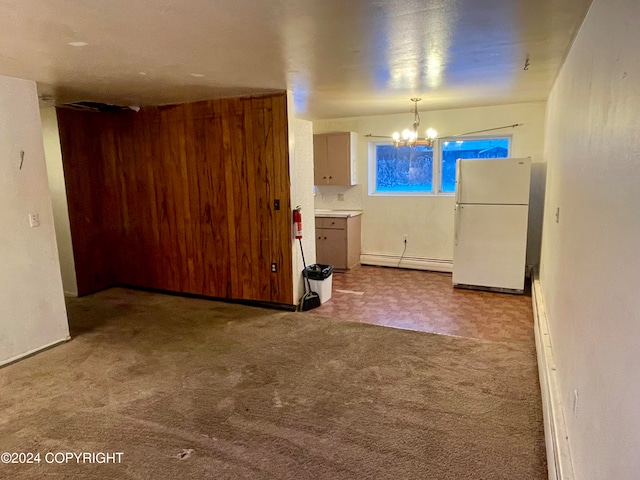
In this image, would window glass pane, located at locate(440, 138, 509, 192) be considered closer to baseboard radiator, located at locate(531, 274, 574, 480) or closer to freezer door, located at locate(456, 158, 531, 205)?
freezer door, located at locate(456, 158, 531, 205)

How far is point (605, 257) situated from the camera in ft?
4.40

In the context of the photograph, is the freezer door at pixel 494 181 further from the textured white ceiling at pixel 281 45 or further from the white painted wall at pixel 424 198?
the textured white ceiling at pixel 281 45

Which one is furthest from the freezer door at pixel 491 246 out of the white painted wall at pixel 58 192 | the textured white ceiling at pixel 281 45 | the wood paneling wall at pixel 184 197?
the white painted wall at pixel 58 192

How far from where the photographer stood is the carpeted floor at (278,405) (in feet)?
6.47

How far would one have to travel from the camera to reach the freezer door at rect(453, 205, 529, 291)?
4.60 metres

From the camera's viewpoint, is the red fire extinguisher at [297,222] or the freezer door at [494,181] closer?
the red fire extinguisher at [297,222]

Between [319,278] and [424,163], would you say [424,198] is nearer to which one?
[424,163]

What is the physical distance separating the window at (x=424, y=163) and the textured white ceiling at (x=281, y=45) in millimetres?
1518

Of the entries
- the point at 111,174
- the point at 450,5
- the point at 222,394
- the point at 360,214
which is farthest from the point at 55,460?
the point at 360,214

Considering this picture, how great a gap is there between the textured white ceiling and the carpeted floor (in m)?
2.18

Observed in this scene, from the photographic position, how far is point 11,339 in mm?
3117

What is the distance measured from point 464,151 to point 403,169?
90cm

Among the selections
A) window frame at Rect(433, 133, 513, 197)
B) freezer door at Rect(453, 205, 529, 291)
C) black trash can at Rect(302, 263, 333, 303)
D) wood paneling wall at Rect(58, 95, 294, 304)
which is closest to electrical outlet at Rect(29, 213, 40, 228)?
wood paneling wall at Rect(58, 95, 294, 304)

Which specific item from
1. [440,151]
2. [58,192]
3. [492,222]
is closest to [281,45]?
[492,222]
